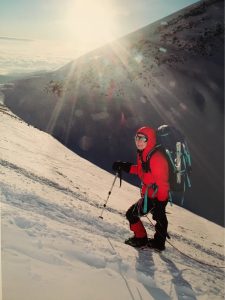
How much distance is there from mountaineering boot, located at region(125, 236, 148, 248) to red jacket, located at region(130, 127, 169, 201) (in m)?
0.82

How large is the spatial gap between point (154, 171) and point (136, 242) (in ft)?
4.50

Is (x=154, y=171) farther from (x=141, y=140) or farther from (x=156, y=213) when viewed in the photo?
(x=156, y=213)

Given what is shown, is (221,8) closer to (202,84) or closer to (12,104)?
(202,84)

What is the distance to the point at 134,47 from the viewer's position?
34969mm

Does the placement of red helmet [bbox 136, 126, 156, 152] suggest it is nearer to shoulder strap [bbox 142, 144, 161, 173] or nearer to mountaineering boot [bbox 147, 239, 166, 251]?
shoulder strap [bbox 142, 144, 161, 173]

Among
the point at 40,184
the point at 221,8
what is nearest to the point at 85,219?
the point at 40,184

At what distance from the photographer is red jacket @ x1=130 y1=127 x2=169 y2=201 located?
6141 mm

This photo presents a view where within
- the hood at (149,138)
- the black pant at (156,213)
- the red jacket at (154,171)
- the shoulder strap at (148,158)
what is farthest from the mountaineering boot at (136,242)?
the hood at (149,138)

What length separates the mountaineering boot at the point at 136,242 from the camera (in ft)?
20.9

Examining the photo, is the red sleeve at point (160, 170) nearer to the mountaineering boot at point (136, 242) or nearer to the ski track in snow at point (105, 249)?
the mountaineering boot at point (136, 242)

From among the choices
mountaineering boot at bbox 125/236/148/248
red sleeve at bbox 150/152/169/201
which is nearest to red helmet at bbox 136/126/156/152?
red sleeve at bbox 150/152/169/201

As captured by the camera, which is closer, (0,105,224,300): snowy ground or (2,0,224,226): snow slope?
(0,105,224,300): snowy ground

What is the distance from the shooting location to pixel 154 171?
6.16m

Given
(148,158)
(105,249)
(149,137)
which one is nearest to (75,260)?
(105,249)
